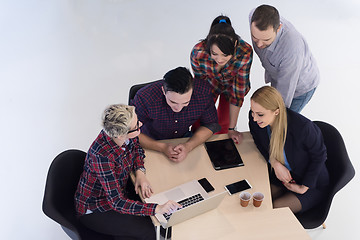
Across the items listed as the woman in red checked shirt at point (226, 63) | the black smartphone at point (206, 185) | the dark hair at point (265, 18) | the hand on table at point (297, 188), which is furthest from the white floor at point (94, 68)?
the dark hair at point (265, 18)

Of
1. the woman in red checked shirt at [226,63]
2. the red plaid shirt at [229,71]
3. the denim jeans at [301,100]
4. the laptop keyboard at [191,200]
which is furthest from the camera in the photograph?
the denim jeans at [301,100]

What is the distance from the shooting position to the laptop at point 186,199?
78.8 inches

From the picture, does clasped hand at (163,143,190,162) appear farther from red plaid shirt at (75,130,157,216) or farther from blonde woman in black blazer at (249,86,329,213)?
blonde woman in black blazer at (249,86,329,213)

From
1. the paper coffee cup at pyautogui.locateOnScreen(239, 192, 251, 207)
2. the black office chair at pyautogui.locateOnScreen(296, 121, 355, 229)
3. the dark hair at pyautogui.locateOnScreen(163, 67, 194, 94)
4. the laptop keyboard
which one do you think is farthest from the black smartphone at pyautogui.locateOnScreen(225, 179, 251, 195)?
the dark hair at pyautogui.locateOnScreen(163, 67, 194, 94)

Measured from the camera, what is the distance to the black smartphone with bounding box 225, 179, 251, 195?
2.31 m

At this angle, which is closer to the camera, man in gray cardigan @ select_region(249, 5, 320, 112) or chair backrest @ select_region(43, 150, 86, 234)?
chair backrest @ select_region(43, 150, 86, 234)

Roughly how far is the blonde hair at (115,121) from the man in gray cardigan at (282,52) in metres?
1.06

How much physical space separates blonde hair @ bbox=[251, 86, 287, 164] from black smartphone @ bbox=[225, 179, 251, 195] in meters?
0.29

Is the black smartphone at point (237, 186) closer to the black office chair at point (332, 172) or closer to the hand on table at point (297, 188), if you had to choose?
the hand on table at point (297, 188)

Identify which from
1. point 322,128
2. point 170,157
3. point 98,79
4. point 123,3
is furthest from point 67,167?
point 123,3

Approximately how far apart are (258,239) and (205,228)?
0.30 m

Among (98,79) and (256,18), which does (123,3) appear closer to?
(98,79)

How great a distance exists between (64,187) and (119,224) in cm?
43

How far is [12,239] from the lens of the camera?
9.43 ft
